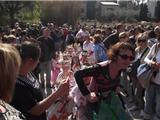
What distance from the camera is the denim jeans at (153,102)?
8.90 meters

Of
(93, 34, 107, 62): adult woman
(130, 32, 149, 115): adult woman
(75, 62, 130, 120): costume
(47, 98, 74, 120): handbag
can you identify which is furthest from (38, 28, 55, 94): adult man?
(47, 98, 74, 120): handbag

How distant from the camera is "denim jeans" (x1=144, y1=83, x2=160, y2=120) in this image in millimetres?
8898

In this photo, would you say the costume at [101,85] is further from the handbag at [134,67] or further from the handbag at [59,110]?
the handbag at [134,67]

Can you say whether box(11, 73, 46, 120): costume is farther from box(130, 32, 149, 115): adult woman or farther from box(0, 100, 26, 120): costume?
box(130, 32, 149, 115): adult woman

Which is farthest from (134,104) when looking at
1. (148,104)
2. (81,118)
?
(81,118)

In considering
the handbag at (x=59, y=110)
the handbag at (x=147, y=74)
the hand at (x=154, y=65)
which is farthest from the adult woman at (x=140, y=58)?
the handbag at (x=59, y=110)

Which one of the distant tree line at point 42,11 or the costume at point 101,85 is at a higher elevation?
the costume at point 101,85

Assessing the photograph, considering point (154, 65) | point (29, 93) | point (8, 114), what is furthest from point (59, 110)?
point (154, 65)

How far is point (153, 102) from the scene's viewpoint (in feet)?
30.3

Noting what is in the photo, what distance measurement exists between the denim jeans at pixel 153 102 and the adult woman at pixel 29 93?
15.2 ft

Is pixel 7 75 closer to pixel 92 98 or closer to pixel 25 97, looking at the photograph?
pixel 25 97

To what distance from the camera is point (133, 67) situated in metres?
10.4

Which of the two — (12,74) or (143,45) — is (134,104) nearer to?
(143,45)

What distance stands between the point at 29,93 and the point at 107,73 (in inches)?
62.7
